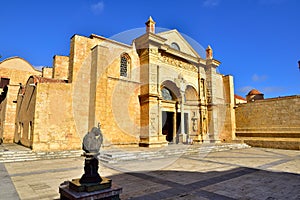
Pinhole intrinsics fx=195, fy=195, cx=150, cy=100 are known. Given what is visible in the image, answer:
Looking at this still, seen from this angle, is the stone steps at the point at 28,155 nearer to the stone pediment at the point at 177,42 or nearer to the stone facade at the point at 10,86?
the stone facade at the point at 10,86

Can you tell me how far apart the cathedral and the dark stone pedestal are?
25.8 ft

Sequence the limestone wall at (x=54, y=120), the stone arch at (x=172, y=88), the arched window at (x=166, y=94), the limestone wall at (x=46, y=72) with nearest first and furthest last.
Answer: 1. the limestone wall at (x=54, y=120)
2. the stone arch at (x=172, y=88)
3. the arched window at (x=166, y=94)
4. the limestone wall at (x=46, y=72)

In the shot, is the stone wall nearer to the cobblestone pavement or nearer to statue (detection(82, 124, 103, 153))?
the cobblestone pavement

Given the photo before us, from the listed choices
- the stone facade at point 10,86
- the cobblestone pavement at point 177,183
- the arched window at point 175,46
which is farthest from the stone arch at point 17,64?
the cobblestone pavement at point 177,183

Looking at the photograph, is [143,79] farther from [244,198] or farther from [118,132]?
[244,198]

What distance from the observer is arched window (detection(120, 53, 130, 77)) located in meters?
14.2

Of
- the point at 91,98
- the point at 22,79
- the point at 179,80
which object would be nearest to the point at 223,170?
the point at 91,98

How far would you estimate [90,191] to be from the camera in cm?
347

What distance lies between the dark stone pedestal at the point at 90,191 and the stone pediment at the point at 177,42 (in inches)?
575

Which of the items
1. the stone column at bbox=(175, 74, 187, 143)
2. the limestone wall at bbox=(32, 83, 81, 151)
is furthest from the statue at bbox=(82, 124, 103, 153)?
the stone column at bbox=(175, 74, 187, 143)

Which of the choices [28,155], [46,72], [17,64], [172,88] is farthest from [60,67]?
[17,64]

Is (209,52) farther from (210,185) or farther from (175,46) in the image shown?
(210,185)

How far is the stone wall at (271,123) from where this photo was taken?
1561 centimetres

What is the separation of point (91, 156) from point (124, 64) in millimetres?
11130
